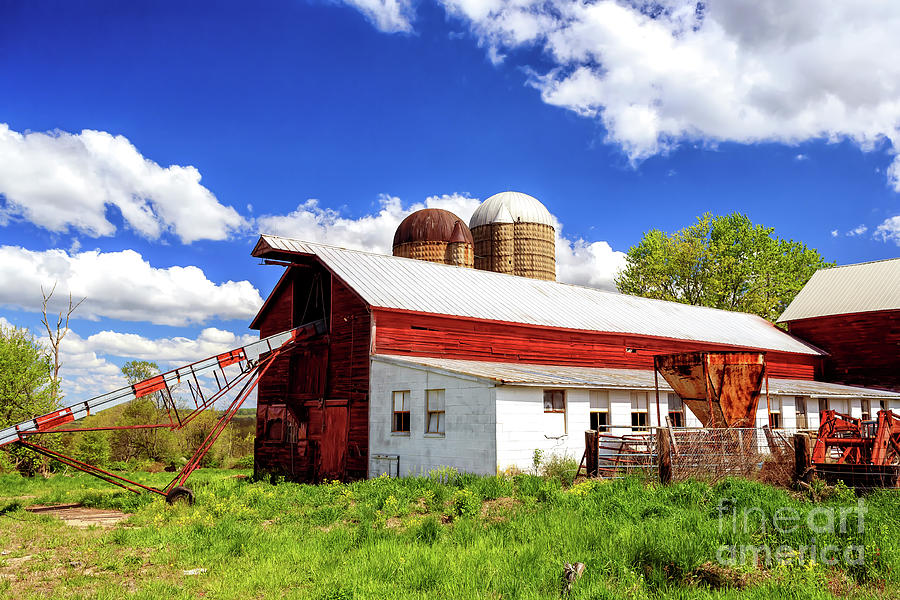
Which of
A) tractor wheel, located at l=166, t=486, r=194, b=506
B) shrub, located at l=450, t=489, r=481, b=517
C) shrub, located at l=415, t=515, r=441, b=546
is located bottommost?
tractor wheel, located at l=166, t=486, r=194, b=506

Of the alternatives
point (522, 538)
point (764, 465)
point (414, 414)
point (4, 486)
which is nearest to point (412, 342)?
point (414, 414)

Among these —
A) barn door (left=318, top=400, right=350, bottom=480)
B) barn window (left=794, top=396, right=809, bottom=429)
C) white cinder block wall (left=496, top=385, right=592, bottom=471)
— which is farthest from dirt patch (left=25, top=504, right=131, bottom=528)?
barn window (left=794, top=396, right=809, bottom=429)

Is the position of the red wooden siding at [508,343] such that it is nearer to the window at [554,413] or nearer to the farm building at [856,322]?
the window at [554,413]

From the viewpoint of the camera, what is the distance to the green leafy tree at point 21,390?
29.4 m

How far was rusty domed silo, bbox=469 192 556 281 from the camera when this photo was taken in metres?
46.1

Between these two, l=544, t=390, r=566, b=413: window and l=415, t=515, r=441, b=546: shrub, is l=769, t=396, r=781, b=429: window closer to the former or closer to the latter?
l=544, t=390, r=566, b=413: window

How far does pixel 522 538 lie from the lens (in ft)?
35.3

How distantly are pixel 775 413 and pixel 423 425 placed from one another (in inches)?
700

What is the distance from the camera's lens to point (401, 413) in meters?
21.5

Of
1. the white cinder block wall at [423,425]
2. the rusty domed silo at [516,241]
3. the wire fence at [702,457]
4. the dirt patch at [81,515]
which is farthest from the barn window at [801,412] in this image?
the dirt patch at [81,515]

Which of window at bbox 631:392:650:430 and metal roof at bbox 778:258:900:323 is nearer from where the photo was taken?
window at bbox 631:392:650:430

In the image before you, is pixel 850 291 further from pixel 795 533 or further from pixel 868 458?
pixel 795 533

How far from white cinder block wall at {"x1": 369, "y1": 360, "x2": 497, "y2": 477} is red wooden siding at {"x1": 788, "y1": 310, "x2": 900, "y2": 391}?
99.2 ft

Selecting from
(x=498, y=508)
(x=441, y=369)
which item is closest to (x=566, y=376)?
(x=441, y=369)
